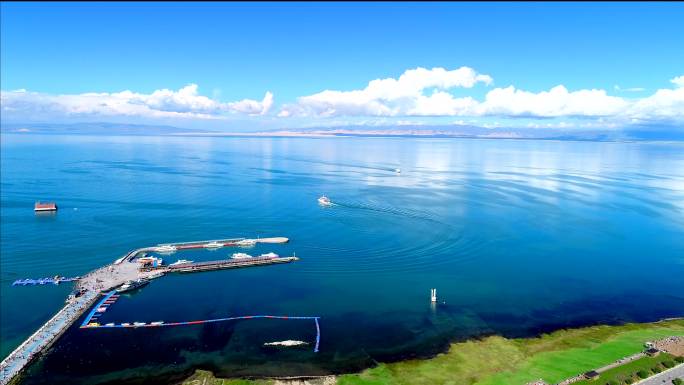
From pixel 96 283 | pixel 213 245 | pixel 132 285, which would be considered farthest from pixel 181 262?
pixel 96 283

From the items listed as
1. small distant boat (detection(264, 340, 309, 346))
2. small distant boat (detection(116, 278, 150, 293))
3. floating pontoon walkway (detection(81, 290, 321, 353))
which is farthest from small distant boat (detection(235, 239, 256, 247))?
small distant boat (detection(264, 340, 309, 346))

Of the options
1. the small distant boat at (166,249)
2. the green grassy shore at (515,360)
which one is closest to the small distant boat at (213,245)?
the small distant boat at (166,249)

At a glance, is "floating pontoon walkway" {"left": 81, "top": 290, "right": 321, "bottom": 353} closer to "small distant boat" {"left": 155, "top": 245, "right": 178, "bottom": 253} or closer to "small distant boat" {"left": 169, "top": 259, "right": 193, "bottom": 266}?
"small distant boat" {"left": 169, "top": 259, "right": 193, "bottom": 266}

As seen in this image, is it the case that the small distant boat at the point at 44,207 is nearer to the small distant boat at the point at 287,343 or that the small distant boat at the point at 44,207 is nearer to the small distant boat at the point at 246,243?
the small distant boat at the point at 246,243

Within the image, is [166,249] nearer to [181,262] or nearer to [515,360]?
[181,262]

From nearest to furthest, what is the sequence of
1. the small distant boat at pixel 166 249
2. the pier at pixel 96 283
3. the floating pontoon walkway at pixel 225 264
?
the pier at pixel 96 283 < the floating pontoon walkway at pixel 225 264 < the small distant boat at pixel 166 249

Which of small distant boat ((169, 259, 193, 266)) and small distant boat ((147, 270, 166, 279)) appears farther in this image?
small distant boat ((169, 259, 193, 266))
